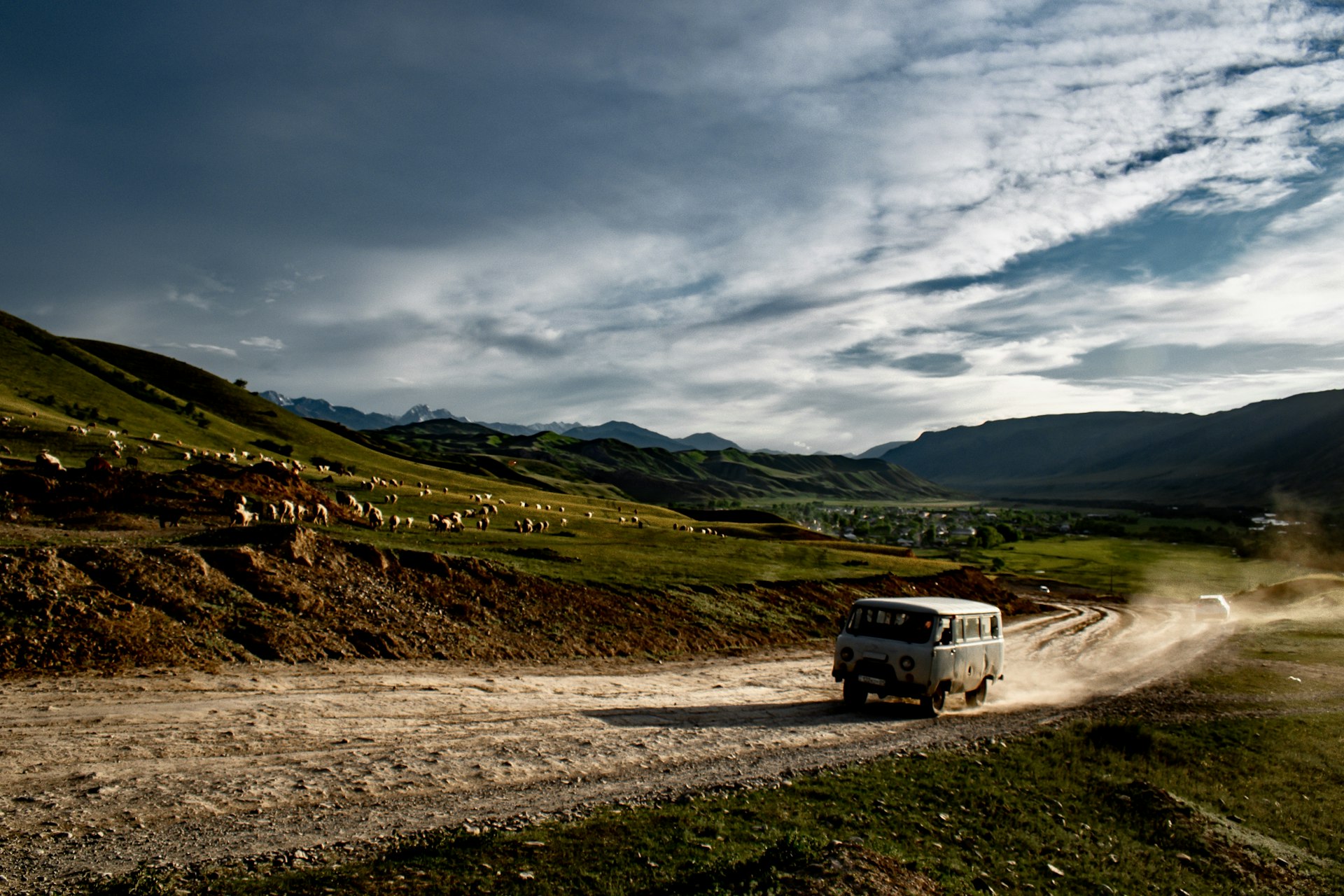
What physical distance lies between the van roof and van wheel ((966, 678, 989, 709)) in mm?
2844

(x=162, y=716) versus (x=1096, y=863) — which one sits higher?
(x=162, y=716)

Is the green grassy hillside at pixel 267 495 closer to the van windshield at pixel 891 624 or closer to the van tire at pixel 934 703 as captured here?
the van windshield at pixel 891 624

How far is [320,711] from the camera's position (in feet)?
60.6

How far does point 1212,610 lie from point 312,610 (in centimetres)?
7322

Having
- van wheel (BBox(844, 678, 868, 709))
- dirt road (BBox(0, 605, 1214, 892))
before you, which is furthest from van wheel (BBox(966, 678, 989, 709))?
van wheel (BBox(844, 678, 868, 709))

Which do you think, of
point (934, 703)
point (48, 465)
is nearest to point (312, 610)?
point (934, 703)

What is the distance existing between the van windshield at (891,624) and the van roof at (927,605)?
14 centimetres

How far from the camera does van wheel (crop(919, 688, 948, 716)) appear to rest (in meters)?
23.3

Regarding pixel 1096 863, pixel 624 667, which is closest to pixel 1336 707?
pixel 1096 863

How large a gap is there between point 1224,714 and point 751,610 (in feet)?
72.5

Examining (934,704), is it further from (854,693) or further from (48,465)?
(48,465)

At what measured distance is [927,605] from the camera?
23672 millimetres

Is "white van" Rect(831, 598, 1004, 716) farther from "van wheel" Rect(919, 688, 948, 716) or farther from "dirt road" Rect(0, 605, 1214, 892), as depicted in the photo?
"dirt road" Rect(0, 605, 1214, 892)

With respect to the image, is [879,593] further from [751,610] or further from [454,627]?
[454,627]
